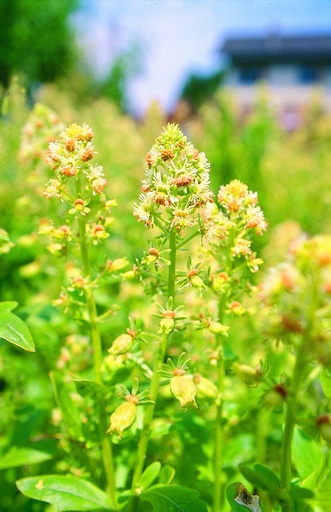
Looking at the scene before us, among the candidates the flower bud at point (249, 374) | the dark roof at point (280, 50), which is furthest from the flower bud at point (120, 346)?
the dark roof at point (280, 50)

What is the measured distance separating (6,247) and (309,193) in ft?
16.2

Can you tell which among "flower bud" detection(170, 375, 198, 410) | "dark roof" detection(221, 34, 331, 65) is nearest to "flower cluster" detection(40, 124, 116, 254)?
"flower bud" detection(170, 375, 198, 410)

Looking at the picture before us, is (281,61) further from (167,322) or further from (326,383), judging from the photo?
(167,322)

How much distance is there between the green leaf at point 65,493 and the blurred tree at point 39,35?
1633 cm

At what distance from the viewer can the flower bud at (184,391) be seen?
105 cm

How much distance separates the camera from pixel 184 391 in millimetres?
1061

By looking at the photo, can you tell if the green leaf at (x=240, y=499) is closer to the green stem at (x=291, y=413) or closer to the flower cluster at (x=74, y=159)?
the green stem at (x=291, y=413)

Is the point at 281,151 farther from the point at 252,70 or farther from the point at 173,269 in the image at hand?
the point at 252,70

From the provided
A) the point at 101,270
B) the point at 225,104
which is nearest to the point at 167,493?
the point at 101,270

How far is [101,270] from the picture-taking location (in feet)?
4.48

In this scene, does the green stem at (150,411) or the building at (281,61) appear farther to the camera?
the building at (281,61)

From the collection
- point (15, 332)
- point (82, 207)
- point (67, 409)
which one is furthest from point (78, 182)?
point (67, 409)

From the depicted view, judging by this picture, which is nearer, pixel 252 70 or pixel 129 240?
pixel 129 240

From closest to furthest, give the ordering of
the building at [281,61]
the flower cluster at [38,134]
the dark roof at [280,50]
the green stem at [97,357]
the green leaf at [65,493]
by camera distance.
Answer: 1. the green leaf at [65,493]
2. the green stem at [97,357]
3. the flower cluster at [38,134]
4. the building at [281,61]
5. the dark roof at [280,50]
